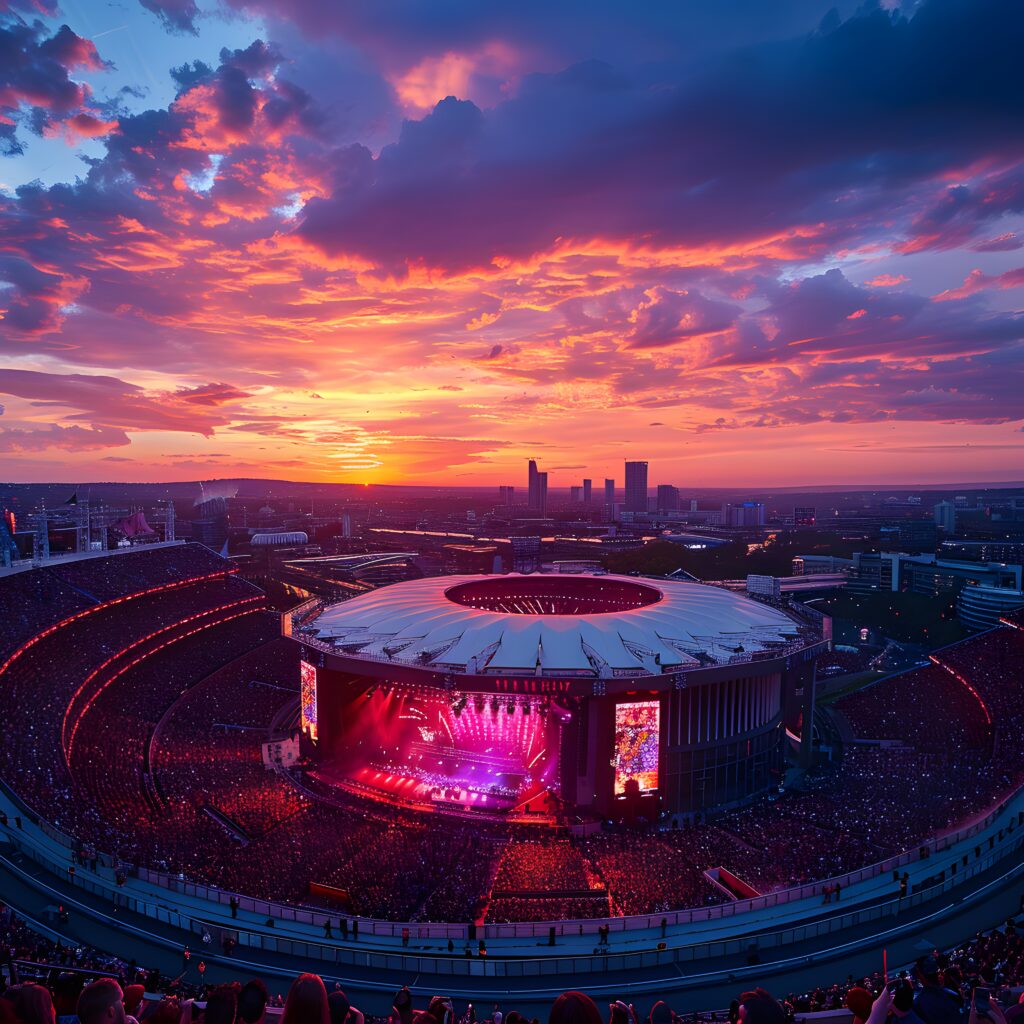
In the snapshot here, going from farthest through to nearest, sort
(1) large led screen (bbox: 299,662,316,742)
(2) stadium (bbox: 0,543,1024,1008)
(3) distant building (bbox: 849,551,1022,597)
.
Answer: (3) distant building (bbox: 849,551,1022,597) → (1) large led screen (bbox: 299,662,316,742) → (2) stadium (bbox: 0,543,1024,1008)

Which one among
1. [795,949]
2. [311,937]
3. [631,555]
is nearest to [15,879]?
[311,937]

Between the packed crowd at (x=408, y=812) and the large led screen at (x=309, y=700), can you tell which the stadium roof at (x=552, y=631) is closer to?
the large led screen at (x=309, y=700)

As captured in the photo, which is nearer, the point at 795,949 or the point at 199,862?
the point at 795,949

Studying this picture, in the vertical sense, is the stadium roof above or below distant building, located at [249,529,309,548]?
above

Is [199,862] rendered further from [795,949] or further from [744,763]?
[744,763]

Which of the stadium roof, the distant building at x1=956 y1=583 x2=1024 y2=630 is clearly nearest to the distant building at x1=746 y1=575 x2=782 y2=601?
the stadium roof

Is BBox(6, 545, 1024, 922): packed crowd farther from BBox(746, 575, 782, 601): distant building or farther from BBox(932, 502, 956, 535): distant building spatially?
BBox(932, 502, 956, 535): distant building

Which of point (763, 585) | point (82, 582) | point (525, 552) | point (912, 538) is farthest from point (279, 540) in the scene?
point (912, 538)

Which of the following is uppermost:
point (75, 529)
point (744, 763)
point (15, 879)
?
point (75, 529)
